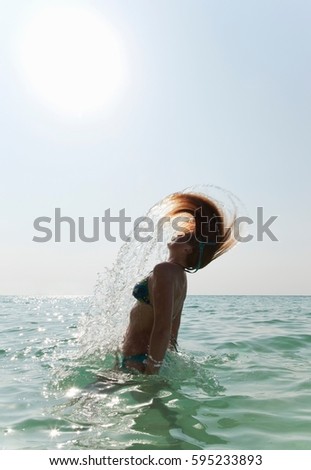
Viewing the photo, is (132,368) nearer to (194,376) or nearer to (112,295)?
(194,376)

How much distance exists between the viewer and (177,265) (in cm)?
470

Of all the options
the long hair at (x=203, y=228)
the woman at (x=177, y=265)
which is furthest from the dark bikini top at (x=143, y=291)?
the long hair at (x=203, y=228)

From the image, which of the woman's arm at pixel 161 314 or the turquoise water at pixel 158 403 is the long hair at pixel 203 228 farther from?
the turquoise water at pixel 158 403

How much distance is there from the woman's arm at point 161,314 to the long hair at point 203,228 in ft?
1.46

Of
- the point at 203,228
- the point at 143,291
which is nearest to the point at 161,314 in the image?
the point at 143,291

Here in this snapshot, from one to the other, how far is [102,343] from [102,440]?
10.4 feet

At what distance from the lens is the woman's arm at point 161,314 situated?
4406 millimetres

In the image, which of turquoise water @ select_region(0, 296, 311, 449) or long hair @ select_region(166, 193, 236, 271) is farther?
long hair @ select_region(166, 193, 236, 271)

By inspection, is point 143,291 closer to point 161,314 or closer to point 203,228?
point 161,314

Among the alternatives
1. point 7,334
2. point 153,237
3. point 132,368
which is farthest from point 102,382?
point 7,334

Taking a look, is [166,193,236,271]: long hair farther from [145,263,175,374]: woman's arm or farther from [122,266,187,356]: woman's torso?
[145,263,175,374]: woman's arm

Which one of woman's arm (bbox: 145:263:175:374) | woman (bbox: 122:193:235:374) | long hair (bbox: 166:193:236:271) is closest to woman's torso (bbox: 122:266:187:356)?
woman (bbox: 122:193:235:374)

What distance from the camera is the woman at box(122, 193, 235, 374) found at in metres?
4.52

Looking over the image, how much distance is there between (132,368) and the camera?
16.1 ft
